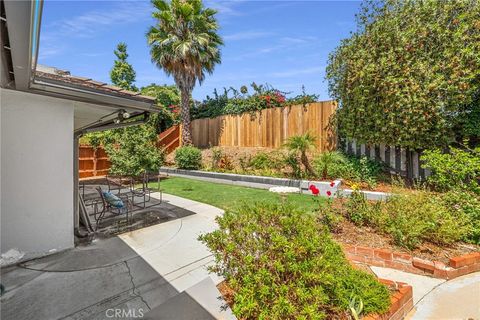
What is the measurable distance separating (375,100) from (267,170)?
190 inches

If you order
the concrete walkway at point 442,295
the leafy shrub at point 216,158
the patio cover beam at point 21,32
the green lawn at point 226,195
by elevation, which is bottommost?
the concrete walkway at point 442,295

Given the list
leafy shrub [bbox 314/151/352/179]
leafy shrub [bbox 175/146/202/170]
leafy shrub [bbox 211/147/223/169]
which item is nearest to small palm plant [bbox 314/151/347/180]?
leafy shrub [bbox 314/151/352/179]

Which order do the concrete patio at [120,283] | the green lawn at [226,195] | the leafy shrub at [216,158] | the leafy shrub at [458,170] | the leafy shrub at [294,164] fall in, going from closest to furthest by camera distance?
the concrete patio at [120,283] → the leafy shrub at [458,170] → the green lawn at [226,195] → the leafy shrub at [294,164] → the leafy shrub at [216,158]

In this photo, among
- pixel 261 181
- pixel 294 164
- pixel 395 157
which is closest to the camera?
pixel 395 157

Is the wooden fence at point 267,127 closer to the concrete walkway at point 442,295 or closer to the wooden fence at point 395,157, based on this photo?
the wooden fence at point 395,157

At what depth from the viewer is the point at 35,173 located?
381cm

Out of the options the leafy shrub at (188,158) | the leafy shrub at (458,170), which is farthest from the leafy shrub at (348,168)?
the leafy shrub at (188,158)

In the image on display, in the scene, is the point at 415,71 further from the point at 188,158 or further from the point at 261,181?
the point at 188,158

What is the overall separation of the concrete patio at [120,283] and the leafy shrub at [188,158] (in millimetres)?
8411

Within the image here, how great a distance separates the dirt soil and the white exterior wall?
185 inches

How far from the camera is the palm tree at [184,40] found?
1250 centimetres

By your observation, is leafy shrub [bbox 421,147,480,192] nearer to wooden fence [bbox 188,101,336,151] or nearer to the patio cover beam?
wooden fence [bbox 188,101,336,151]

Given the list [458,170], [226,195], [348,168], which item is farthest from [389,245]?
[226,195]

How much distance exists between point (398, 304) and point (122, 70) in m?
26.4
